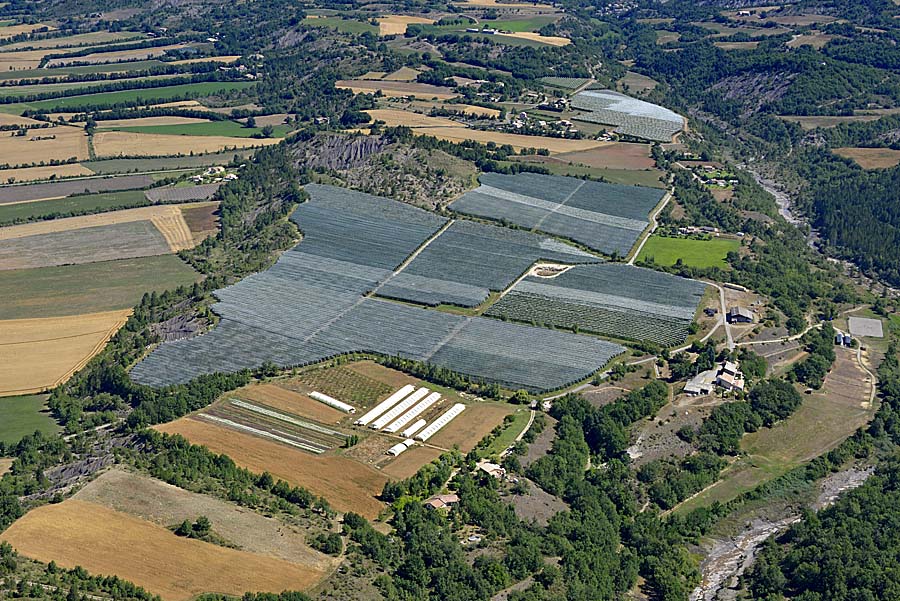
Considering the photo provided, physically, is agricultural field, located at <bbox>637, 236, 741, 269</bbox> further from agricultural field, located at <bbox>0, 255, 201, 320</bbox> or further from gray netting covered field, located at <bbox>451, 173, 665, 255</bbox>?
agricultural field, located at <bbox>0, 255, 201, 320</bbox>

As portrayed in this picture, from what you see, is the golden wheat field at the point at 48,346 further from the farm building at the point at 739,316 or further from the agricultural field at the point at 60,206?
the farm building at the point at 739,316

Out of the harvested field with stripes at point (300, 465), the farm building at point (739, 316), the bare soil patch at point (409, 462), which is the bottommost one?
the farm building at point (739, 316)

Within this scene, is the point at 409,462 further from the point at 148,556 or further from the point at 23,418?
the point at 23,418

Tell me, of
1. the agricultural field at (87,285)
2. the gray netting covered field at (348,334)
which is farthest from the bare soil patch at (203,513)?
the agricultural field at (87,285)

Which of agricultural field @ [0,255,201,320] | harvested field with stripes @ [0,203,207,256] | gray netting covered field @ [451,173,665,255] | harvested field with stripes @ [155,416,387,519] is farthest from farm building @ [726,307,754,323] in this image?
harvested field with stripes @ [0,203,207,256]

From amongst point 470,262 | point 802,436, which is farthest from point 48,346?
point 802,436
